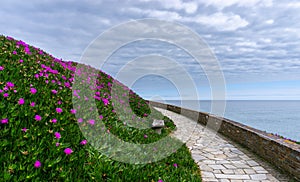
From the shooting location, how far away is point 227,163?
673 cm

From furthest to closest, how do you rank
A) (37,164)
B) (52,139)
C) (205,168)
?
(205,168) < (52,139) < (37,164)

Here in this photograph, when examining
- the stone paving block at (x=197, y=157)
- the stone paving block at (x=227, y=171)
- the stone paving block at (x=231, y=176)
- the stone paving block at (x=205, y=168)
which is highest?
the stone paving block at (x=197, y=157)

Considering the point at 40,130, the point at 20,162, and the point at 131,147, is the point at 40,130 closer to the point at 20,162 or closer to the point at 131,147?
the point at 20,162

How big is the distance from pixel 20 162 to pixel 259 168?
6527 millimetres

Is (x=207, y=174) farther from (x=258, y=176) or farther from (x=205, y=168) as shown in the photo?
(x=258, y=176)

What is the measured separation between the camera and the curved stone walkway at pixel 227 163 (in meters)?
5.68

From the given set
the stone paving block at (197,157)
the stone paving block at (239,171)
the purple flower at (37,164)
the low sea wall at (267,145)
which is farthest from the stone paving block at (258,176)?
the purple flower at (37,164)

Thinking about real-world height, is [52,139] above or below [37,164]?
above

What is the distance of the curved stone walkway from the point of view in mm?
5680

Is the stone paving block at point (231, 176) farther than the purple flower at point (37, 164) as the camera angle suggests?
Yes

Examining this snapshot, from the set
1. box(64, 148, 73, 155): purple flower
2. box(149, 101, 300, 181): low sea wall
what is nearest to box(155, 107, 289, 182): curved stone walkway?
box(149, 101, 300, 181): low sea wall

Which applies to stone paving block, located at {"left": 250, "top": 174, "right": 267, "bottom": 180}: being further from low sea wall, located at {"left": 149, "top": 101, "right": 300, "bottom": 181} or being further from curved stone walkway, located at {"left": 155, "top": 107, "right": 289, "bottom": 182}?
low sea wall, located at {"left": 149, "top": 101, "right": 300, "bottom": 181}

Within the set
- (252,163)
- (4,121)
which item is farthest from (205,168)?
(4,121)

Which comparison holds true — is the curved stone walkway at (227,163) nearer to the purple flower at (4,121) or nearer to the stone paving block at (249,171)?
the stone paving block at (249,171)
